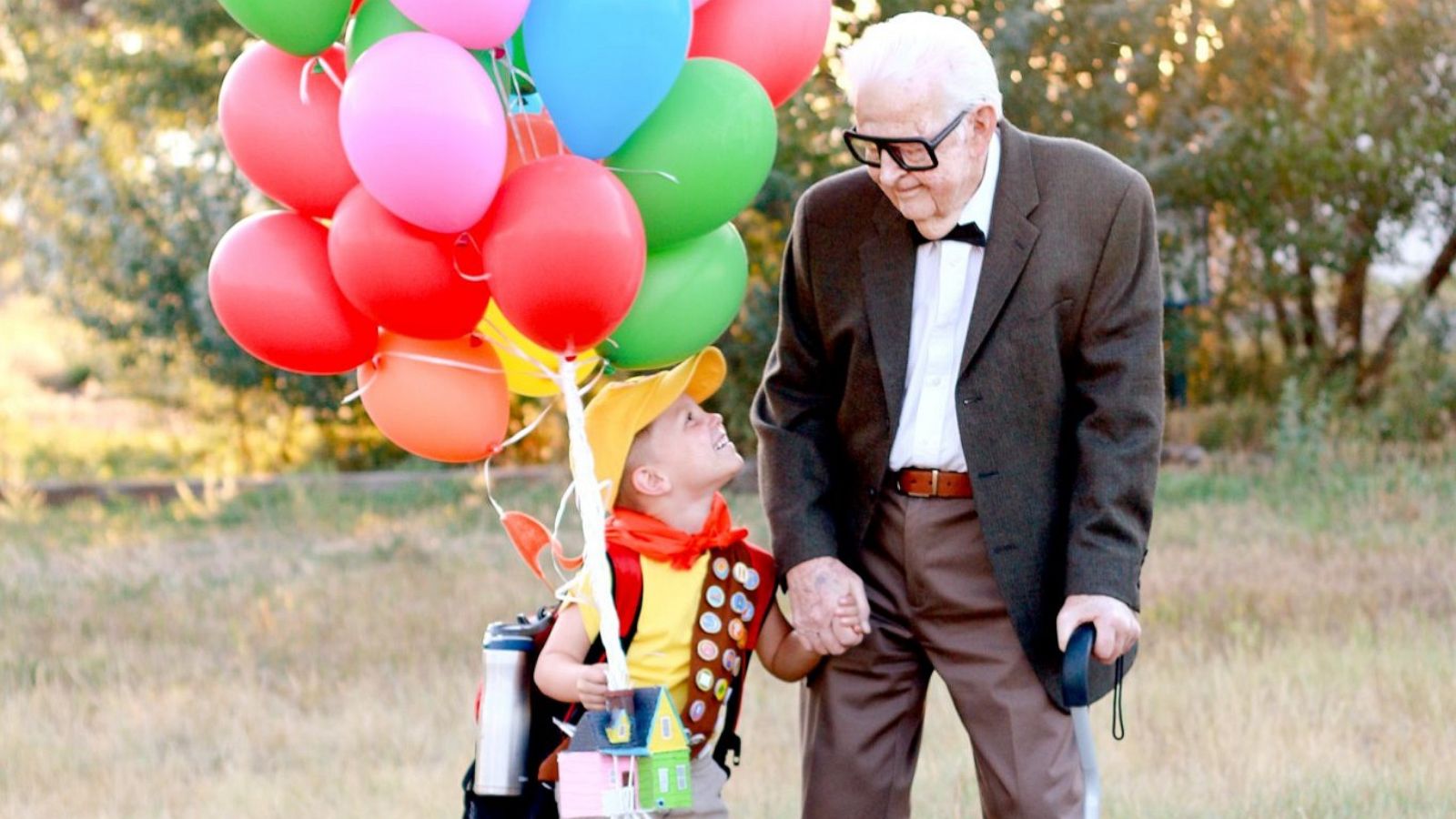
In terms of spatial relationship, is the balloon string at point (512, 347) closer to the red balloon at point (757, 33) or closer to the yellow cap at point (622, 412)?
the yellow cap at point (622, 412)

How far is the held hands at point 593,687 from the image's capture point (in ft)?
10.0

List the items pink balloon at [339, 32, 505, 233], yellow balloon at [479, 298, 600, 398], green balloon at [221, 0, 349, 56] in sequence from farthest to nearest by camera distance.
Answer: yellow balloon at [479, 298, 600, 398] < green balloon at [221, 0, 349, 56] < pink balloon at [339, 32, 505, 233]

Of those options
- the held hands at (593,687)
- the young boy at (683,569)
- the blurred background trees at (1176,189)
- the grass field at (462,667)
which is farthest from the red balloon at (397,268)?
the blurred background trees at (1176,189)

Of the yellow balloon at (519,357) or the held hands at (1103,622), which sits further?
the yellow balloon at (519,357)

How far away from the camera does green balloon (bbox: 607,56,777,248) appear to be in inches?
119

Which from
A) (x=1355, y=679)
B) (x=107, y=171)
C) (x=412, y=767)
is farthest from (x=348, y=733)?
(x=107, y=171)

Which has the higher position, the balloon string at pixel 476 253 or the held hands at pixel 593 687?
the balloon string at pixel 476 253

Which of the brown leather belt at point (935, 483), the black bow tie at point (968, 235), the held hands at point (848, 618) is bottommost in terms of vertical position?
the held hands at point (848, 618)

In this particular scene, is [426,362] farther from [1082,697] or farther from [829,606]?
[1082,697]

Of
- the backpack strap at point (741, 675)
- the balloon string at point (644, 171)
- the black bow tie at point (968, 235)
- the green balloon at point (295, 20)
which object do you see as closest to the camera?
the green balloon at point (295, 20)

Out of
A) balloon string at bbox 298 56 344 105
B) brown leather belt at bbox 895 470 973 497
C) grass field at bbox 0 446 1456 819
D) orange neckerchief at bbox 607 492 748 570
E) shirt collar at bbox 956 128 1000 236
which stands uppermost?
balloon string at bbox 298 56 344 105

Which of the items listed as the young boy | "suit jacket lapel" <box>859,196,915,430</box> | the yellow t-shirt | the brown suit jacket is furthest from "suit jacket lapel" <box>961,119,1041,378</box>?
the yellow t-shirt

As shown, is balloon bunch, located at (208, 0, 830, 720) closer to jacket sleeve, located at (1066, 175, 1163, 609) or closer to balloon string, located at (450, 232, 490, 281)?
balloon string, located at (450, 232, 490, 281)

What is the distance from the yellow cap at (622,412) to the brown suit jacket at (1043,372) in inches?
12.5
